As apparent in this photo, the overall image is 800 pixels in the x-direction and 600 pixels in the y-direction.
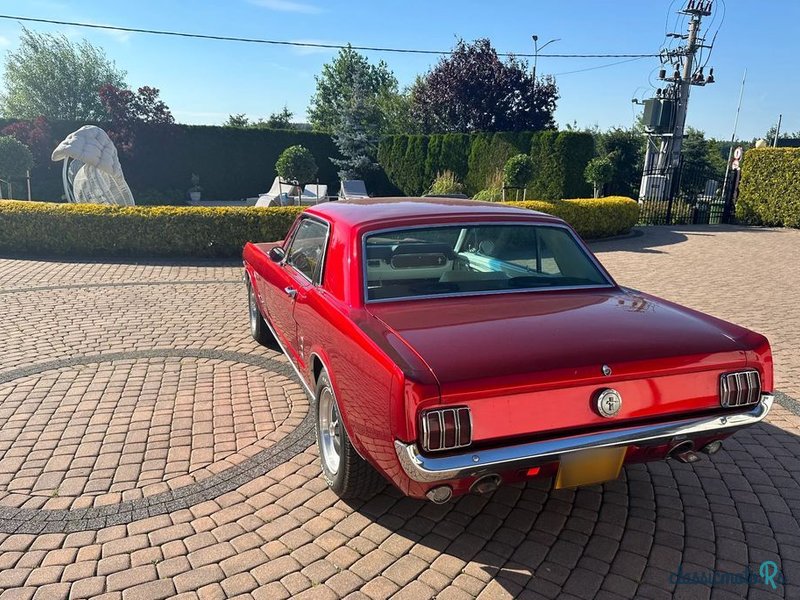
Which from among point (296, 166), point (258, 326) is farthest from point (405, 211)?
point (296, 166)

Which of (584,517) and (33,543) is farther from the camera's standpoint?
A: (584,517)

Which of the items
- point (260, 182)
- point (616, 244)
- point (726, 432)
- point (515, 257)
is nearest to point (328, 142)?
point (260, 182)

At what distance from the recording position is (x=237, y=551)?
8.55ft

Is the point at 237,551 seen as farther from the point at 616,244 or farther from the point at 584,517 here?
the point at 616,244

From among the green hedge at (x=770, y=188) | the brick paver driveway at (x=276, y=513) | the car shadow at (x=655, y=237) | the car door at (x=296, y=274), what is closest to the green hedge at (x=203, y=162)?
the car shadow at (x=655, y=237)

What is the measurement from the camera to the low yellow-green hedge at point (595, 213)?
12898 mm

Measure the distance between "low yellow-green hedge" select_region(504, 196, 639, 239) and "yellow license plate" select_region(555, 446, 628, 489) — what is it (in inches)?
416

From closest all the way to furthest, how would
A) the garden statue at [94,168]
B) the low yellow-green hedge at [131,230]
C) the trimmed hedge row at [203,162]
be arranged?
the low yellow-green hedge at [131,230]
the garden statue at [94,168]
the trimmed hedge row at [203,162]

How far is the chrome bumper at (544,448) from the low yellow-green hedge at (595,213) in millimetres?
10375

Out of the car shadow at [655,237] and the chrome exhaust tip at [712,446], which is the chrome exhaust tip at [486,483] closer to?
the chrome exhaust tip at [712,446]

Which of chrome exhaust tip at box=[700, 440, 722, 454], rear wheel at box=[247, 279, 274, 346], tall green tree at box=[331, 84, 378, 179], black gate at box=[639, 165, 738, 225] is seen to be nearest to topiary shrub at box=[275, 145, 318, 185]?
tall green tree at box=[331, 84, 378, 179]

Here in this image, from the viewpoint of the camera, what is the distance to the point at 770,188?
16359 mm

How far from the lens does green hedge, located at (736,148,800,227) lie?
1580 cm

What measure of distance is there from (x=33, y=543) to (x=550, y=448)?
2.52 meters
